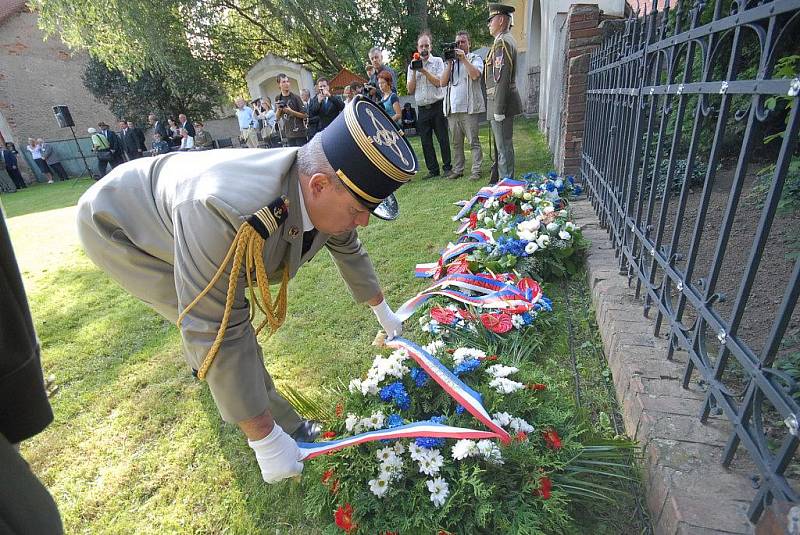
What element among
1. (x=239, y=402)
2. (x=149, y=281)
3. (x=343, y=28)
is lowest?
(x=239, y=402)

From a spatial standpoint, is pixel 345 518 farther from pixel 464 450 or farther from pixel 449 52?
pixel 449 52

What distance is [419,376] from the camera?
6.30 ft

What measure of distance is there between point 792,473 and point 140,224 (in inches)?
94.6

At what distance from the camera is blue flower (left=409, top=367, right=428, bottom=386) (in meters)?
1.90

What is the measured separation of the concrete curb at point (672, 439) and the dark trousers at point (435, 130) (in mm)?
5148

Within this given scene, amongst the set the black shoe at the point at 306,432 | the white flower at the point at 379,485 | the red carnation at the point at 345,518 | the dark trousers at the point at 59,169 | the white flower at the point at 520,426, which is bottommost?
the dark trousers at the point at 59,169

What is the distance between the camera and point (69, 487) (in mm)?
2043

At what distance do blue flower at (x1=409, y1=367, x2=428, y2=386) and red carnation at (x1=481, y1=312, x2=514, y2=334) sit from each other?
68 centimetres

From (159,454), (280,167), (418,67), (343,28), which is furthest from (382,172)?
(343,28)

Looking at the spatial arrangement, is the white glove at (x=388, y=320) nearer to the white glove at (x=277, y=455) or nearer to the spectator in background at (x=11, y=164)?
the white glove at (x=277, y=455)

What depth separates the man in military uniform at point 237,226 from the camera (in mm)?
1355

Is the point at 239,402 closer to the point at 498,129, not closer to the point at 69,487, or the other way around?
the point at 69,487

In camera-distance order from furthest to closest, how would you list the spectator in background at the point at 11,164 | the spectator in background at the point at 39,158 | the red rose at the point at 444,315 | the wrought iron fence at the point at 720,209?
the spectator in background at the point at 39,158 → the spectator in background at the point at 11,164 → the red rose at the point at 444,315 → the wrought iron fence at the point at 720,209

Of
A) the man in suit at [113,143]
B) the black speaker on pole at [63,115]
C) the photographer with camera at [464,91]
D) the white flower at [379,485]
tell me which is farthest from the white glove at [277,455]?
the black speaker on pole at [63,115]
